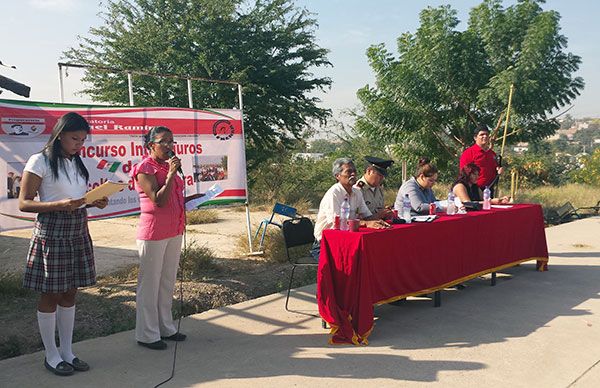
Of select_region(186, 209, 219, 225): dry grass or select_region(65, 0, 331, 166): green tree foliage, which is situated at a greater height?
select_region(65, 0, 331, 166): green tree foliage

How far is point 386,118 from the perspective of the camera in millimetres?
12883

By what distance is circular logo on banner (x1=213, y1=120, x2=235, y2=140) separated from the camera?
7.83 metres

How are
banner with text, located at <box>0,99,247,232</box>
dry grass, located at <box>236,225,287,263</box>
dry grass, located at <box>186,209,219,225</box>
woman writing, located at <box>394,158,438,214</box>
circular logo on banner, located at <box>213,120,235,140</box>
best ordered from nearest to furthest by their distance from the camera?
banner with text, located at <box>0,99,247,232</box> → woman writing, located at <box>394,158,438,214</box> → circular logo on banner, located at <box>213,120,235,140</box> → dry grass, located at <box>236,225,287,263</box> → dry grass, located at <box>186,209,219,225</box>

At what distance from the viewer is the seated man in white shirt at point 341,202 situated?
533 centimetres

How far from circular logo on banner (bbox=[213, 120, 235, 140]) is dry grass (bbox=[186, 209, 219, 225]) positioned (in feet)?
16.4

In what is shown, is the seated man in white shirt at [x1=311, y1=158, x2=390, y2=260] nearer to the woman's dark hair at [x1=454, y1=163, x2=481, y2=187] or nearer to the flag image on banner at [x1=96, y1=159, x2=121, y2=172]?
the woman's dark hair at [x1=454, y1=163, x2=481, y2=187]

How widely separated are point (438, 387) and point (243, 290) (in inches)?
122

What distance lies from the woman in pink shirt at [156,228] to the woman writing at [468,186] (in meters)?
4.19

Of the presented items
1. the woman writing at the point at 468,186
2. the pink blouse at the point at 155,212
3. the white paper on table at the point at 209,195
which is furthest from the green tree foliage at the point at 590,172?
the pink blouse at the point at 155,212

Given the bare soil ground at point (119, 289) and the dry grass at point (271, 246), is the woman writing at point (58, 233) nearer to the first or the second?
the bare soil ground at point (119, 289)

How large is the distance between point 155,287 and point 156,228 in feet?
1.61

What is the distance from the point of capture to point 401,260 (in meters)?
5.32

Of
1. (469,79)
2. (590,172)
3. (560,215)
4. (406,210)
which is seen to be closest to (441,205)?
(406,210)

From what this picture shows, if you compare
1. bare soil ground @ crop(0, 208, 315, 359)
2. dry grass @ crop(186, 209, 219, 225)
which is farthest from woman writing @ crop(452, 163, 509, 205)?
dry grass @ crop(186, 209, 219, 225)
